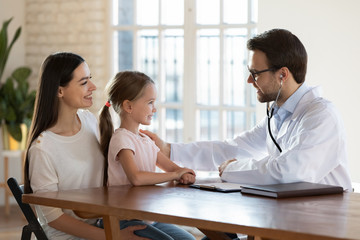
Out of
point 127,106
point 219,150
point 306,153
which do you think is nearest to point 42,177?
point 127,106

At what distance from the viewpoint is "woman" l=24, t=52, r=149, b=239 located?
94.7 inches

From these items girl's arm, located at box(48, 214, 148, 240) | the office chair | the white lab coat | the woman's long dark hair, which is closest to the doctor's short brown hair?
the white lab coat

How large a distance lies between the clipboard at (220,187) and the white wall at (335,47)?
198 centimetres

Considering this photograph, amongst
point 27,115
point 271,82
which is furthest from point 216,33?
point 271,82

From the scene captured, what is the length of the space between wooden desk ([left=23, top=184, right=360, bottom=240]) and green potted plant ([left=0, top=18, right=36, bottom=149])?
353 centimetres

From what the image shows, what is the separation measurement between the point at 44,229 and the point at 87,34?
138 inches

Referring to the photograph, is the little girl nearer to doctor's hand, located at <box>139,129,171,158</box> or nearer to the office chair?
doctor's hand, located at <box>139,129,171,158</box>

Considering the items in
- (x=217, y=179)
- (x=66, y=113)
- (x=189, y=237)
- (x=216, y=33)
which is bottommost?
(x=189, y=237)

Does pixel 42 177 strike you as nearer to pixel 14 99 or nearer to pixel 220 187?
pixel 220 187

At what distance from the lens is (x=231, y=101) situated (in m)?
5.24

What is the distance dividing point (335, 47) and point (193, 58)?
1.38 meters

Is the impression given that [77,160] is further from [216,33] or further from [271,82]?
[216,33]

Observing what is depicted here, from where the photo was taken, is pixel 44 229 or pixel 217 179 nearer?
pixel 44 229

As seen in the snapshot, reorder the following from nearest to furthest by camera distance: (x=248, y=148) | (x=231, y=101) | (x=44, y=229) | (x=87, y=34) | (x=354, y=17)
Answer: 1. (x=44, y=229)
2. (x=248, y=148)
3. (x=354, y=17)
4. (x=231, y=101)
5. (x=87, y=34)
